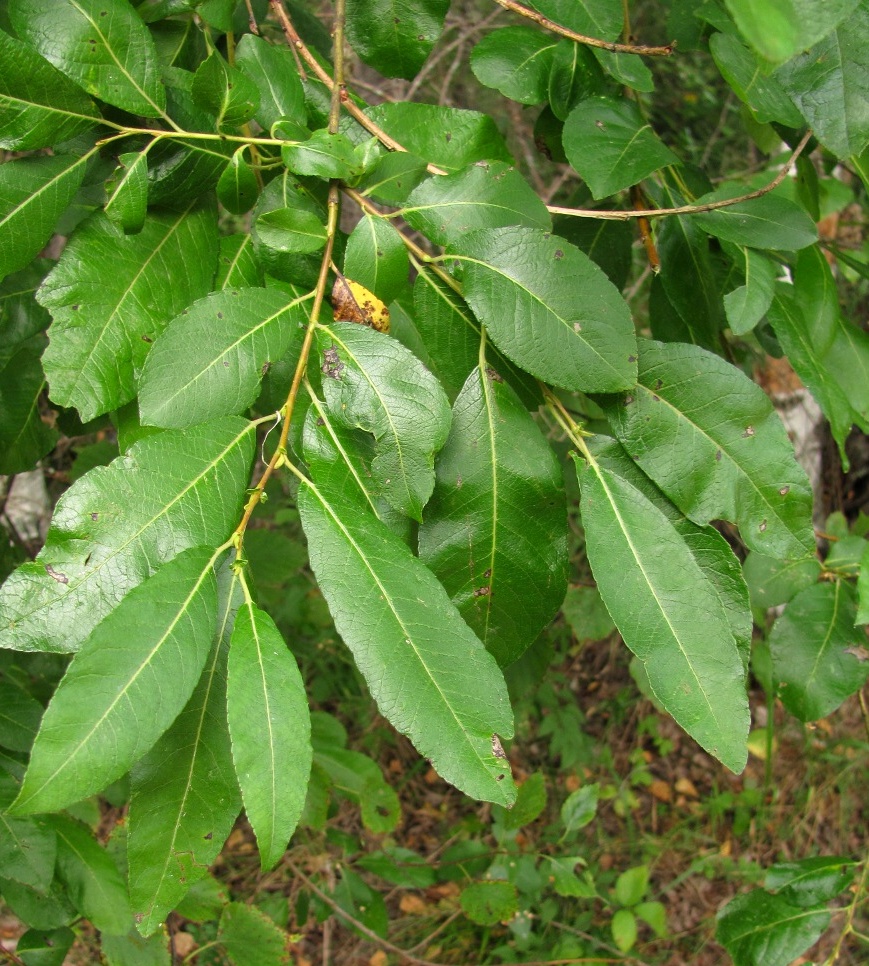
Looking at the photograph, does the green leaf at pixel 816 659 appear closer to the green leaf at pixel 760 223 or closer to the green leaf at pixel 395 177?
the green leaf at pixel 760 223

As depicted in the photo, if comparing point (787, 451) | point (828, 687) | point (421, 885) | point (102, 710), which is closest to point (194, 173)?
point (102, 710)

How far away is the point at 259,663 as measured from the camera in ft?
2.21

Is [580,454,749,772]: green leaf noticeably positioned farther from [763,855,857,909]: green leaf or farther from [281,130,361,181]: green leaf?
[763,855,857,909]: green leaf

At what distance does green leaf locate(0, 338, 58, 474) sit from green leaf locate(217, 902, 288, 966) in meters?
0.90

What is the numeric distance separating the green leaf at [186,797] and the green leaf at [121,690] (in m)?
0.08

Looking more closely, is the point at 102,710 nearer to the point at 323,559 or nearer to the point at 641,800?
the point at 323,559

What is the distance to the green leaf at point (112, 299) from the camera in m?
0.83

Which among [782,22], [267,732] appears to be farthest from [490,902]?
[782,22]

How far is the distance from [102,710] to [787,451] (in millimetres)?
679

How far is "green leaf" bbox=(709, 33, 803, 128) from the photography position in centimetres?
87

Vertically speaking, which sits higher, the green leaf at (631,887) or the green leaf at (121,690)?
the green leaf at (121,690)

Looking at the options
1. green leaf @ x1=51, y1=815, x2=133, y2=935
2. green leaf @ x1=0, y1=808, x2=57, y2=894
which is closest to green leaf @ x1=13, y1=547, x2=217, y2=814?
A: green leaf @ x1=0, y1=808, x2=57, y2=894

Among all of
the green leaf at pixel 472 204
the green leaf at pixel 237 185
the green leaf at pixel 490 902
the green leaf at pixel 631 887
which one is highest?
the green leaf at pixel 237 185

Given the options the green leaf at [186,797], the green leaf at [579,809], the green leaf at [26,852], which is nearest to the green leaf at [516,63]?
the green leaf at [186,797]
